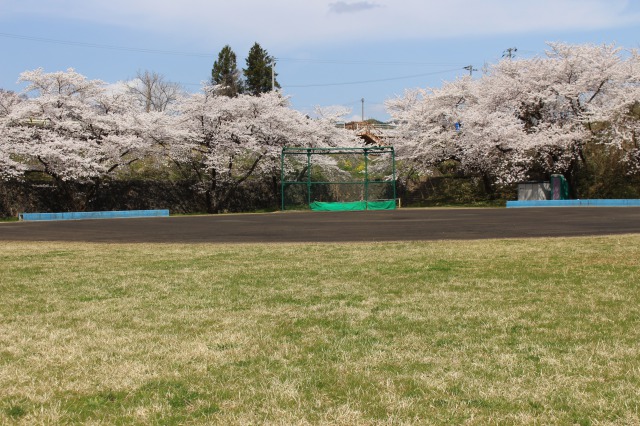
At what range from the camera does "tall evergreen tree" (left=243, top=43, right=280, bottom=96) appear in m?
Result: 78.6

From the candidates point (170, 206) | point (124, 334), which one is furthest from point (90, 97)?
point (124, 334)

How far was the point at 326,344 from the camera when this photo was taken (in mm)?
5699

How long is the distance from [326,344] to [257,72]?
76.4 m

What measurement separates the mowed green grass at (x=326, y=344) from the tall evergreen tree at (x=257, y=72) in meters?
69.7

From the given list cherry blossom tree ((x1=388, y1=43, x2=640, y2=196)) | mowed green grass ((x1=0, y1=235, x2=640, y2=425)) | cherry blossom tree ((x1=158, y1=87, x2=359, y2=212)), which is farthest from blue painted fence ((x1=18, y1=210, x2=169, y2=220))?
mowed green grass ((x1=0, y1=235, x2=640, y2=425))

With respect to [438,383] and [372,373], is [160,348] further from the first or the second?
[438,383]

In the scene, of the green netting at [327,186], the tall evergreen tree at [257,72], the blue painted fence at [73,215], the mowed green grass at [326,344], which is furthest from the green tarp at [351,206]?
the tall evergreen tree at [257,72]

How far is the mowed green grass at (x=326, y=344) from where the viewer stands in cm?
405

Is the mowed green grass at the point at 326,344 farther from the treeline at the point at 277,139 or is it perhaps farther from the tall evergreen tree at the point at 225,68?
the tall evergreen tree at the point at 225,68

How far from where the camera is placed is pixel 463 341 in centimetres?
573

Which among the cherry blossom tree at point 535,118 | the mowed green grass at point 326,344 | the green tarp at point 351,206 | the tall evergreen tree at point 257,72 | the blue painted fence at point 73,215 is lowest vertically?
the mowed green grass at point 326,344

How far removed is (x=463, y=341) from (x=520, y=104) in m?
40.9

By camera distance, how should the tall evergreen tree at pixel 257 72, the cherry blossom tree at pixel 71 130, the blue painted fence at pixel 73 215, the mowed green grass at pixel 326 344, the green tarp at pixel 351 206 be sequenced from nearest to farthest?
the mowed green grass at pixel 326 344, the blue painted fence at pixel 73 215, the cherry blossom tree at pixel 71 130, the green tarp at pixel 351 206, the tall evergreen tree at pixel 257 72

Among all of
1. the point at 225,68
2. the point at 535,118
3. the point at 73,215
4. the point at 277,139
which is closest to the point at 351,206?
the point at 277,139
